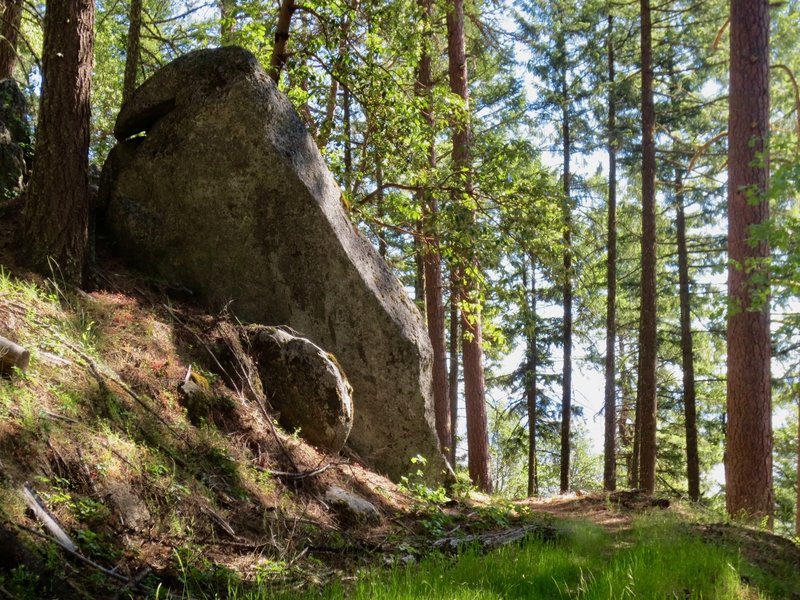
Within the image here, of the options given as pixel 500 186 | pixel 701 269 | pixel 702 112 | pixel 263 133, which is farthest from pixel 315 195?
pixel 701 269

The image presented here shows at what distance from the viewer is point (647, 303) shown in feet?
42.8

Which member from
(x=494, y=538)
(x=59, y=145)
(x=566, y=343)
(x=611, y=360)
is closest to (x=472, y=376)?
(x=611, y=360)

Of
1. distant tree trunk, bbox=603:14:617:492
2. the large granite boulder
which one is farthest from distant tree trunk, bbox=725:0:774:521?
distant tree trunk, bbox=603:14:617:492

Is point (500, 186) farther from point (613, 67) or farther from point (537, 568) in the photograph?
point (613, 67)

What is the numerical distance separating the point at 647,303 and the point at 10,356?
472 inches

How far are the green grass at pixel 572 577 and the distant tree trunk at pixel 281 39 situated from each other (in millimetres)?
6996

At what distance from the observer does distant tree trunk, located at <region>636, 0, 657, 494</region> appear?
41.8ft

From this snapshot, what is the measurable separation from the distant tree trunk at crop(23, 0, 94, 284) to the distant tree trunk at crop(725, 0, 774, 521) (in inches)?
287

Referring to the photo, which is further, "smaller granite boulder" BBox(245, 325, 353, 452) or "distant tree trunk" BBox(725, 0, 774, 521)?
"distant tree trunk" BBox(725, 0, 774, 521)

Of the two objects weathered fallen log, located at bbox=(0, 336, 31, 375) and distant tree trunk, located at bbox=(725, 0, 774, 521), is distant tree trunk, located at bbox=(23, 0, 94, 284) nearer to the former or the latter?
weathered fallen log, located at bbox=(0, 336, 31, 375)

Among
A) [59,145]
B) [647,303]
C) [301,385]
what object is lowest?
[301,385]

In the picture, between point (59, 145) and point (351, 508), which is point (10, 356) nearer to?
point (59, 145)

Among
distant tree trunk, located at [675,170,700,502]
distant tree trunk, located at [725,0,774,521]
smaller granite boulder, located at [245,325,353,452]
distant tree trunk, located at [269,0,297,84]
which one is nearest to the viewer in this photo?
smaller granite boulder, located at [245,325,353,452]

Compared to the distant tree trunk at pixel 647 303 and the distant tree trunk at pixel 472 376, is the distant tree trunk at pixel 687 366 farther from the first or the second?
the distant tree trunk at pixel 472 376
